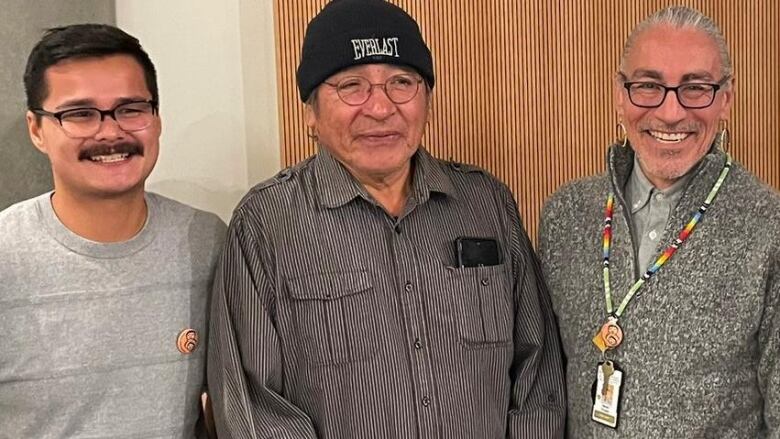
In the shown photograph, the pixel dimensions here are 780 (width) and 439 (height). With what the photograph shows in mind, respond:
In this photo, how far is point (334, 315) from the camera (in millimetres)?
2119

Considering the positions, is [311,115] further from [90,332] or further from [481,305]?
[90,332]

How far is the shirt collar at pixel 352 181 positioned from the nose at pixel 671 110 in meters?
0.55

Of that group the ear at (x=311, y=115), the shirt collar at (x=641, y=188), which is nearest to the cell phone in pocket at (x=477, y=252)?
the shirt collar at (x=641, y=188)

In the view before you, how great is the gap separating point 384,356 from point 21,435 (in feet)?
2.78

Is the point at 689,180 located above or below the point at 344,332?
above

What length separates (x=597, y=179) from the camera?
2348mm

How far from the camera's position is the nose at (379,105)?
2.12m

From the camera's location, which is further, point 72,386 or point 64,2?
point 64,2

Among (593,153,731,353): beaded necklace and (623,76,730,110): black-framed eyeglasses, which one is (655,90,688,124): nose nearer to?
(623,76,730,110): black-framed eyeglasses

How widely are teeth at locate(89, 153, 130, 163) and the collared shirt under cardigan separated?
1207 mm

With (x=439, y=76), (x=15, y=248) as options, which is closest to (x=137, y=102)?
(x=15, y=248)

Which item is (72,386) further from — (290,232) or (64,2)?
(64,2)

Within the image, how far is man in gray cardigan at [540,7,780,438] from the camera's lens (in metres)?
2.00

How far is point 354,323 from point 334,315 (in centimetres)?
5
